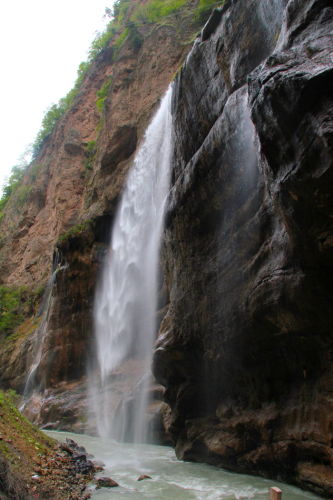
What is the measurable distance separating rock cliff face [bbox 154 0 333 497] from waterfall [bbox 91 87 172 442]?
4.58m

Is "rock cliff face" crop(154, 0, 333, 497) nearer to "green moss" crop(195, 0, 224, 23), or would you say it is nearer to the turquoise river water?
the turquoise river water

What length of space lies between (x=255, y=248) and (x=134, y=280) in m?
9.71

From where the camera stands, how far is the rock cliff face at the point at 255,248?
187 inches

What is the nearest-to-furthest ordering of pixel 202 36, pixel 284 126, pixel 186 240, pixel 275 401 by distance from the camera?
pixel 284 126
pixel 275 401
pixel 186 240
pixel 202 36

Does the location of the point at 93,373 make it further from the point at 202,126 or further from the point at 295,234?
the point at 295,234

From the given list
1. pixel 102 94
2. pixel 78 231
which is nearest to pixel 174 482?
pixel 78 231

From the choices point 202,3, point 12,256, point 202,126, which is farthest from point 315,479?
point 12,256

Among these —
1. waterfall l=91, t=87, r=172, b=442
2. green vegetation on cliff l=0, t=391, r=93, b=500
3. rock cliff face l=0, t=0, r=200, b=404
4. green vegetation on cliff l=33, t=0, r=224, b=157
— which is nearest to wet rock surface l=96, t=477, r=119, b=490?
green vegetation on cliff l=0, t=391, r=93, b=500

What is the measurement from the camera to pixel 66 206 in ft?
88.3

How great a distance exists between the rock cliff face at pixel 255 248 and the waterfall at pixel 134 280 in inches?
180

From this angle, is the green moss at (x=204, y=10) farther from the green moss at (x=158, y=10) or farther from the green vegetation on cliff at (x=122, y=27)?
the green moss at (x=158, y=10)

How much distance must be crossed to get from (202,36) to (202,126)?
2.60 meters

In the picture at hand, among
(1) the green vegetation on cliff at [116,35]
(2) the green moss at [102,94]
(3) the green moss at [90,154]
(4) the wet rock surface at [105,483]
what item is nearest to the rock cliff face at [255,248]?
(4) the wet rock surface at [105,483]

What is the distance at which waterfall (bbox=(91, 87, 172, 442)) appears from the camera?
14500 mm
